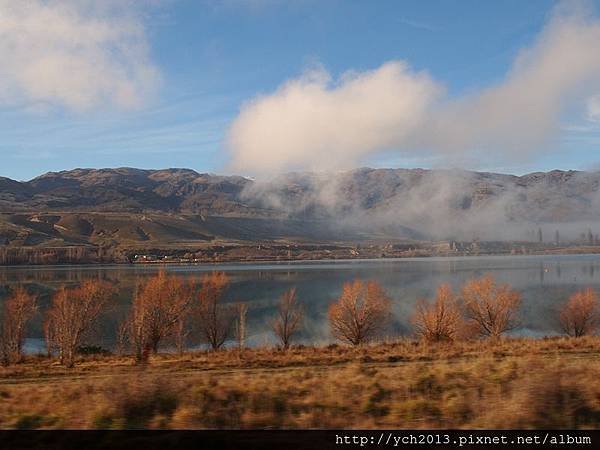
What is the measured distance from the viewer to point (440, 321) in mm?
43062

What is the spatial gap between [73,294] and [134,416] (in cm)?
3953

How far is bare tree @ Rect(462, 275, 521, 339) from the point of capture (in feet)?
157

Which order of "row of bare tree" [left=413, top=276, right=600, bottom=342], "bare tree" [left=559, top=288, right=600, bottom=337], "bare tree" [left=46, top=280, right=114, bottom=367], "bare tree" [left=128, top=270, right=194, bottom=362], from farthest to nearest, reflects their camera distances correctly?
"bare tree" [left=559, top=288, right=600, bottom=337] → "row of bare tree" [left=413, top=276, right=600, bottom=342] → "bare tree" [left=128, top=270, right=194, bottom=362] → "bare tree" [left=46, top=280, right=114, bottom=367]

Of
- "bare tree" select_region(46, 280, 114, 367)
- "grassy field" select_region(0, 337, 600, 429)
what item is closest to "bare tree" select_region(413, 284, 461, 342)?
"bare tree" select_region(46, 280, 114, 367)

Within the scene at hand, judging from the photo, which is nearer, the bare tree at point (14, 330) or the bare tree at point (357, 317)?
the bare tree at point (14, 330)

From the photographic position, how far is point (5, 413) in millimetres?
9711

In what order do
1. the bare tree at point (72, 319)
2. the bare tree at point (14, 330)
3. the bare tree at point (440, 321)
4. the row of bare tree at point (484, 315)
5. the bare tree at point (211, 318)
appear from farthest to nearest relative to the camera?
1. the bare tree at point (211, 318)
2. the row of bare tree at point (484, 315)
3. the bare tree at point (440, 321)
4. the bare tree at point (72, 319)
5. the bare tree at point (14, 330)

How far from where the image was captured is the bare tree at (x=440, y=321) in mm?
42219

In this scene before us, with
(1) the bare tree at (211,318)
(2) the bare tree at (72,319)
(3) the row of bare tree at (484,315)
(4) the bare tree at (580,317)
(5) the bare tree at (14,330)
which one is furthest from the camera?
(4) the bare tree at (580,317)

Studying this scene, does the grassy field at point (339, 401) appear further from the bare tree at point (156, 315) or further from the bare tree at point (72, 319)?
the bare tree at point (156, 315)

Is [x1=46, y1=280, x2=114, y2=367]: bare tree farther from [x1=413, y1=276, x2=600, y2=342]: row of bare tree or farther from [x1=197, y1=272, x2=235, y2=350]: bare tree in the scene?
[x1=413, y1=276, x2=600, y2=342]: row of bare tree

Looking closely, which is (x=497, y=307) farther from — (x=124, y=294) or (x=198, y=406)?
(x=124, y=294)

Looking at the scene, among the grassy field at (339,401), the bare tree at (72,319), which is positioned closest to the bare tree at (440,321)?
the bare tree at (72,319)
